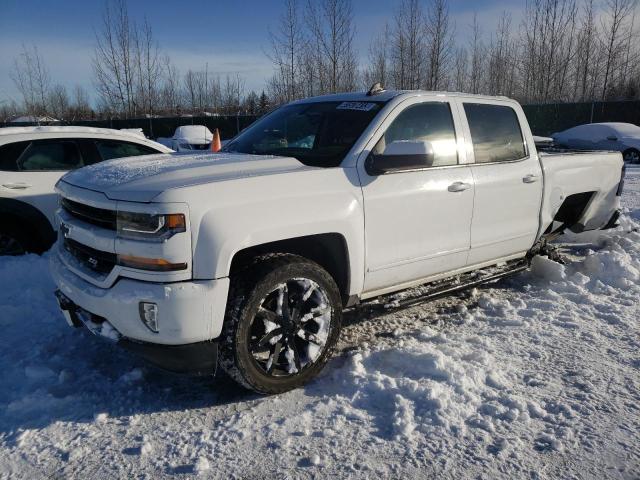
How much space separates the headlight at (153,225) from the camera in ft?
8.61

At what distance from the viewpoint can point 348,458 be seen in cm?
256

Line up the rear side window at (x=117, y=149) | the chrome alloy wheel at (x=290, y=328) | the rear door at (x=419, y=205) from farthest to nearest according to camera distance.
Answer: the rear side window at (x=117, y=149) → the rear door at (x=419, y=205) → the chrome alloy wheel at (x=290, y=328)

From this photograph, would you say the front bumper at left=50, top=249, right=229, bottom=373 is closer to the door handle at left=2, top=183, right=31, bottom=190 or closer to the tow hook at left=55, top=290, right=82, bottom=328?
the tow hook at left=55, top=290, right=82, bottom=328

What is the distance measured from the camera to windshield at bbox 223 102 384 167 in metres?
3.62

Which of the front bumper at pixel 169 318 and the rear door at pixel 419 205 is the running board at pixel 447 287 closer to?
the rear door at pixel 419 205

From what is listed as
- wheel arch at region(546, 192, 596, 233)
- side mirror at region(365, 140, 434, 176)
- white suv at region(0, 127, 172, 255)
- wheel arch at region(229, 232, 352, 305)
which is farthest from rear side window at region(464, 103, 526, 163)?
white suv at region(0, 127, 172, 255)

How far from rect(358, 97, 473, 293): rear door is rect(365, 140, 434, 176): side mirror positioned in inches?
3.8

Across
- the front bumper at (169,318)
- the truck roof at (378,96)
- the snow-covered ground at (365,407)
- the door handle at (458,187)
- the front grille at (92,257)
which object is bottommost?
the snow-covered ground at (365,407)

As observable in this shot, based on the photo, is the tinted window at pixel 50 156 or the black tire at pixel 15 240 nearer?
the black tire at pixel 15 240

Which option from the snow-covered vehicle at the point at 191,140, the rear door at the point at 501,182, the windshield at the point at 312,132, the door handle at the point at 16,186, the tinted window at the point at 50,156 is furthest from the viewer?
the snow-covered vehicle at the point at 191,140

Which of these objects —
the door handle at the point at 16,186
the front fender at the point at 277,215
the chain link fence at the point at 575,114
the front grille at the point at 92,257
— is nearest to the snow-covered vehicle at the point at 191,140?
the door handle at the point at 16,186

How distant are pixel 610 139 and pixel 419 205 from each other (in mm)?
15482

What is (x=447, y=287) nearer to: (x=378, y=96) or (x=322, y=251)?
(x=322, y=251)

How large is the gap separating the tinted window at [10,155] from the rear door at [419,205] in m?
4.05
